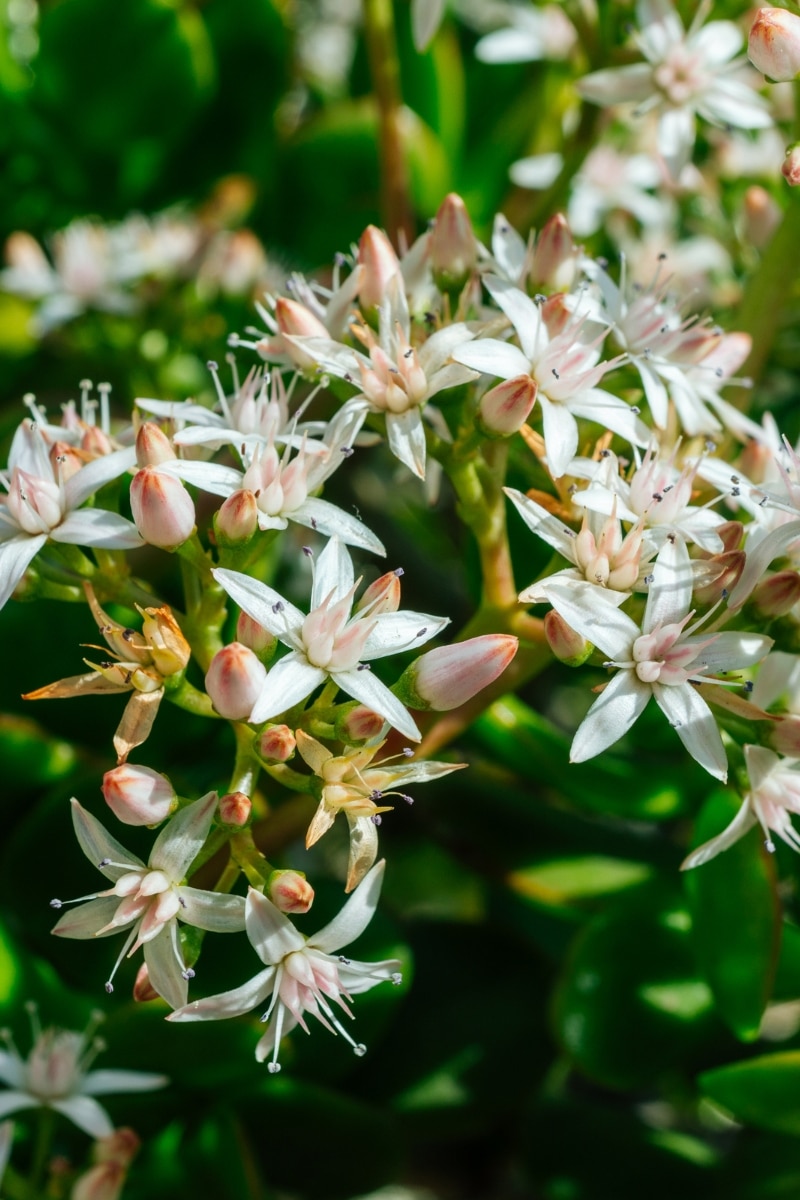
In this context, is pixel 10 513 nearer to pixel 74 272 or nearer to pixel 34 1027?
pixel 34 1027

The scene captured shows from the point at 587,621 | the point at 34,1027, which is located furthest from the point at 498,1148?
the point at 587,621

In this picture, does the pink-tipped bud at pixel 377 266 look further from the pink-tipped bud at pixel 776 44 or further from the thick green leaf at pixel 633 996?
the thick green leaf at pixel 633 996

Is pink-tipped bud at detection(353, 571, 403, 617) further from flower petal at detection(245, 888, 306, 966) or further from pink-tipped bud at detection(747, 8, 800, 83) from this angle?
pink-tipped bud at detection(747, 8, 800, 83)

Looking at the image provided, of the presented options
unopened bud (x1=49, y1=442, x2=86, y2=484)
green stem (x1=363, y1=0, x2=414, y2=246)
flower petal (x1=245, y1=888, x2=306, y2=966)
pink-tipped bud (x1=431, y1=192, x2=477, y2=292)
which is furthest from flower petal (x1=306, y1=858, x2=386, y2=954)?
green stem (x1=363, y1=0, x2=414, y2=246)

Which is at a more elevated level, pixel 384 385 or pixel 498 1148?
pixel 384 385

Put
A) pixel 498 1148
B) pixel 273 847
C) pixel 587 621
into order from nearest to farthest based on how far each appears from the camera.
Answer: pixel 587 621 < pixel 273 847 < pixel 498 1148

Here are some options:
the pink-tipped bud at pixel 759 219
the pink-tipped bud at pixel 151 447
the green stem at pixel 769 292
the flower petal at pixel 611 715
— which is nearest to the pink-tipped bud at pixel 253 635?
the pink-tipped bud at pixel 151 447

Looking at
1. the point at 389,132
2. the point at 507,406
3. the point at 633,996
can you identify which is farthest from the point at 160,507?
the point at 389,132
